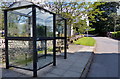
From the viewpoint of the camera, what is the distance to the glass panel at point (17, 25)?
3.67 metres

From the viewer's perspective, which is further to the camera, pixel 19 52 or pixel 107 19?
pixel 107 19

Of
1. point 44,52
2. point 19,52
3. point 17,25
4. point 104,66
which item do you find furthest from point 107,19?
A: point 19,52

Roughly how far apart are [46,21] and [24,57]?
7.08 ft

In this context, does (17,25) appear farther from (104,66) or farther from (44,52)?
(104,66)

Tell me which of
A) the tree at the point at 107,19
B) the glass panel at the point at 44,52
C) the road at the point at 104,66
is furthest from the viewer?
the tree at the point at 107,19

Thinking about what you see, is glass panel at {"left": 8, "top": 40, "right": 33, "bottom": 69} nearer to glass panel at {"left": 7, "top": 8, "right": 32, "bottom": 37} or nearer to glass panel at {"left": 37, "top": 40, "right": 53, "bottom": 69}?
glass panel at {"left": 7, "top": 8, "right": 32, "bottom": 37}

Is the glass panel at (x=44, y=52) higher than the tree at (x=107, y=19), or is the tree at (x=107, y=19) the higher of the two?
the tree at (x=107, y=19)

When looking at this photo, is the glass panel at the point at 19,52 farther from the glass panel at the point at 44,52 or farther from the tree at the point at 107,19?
the tree at the point at 107,19

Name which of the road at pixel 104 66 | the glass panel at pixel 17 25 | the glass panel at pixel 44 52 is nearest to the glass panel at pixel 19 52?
the glass panel at pixel 17 25

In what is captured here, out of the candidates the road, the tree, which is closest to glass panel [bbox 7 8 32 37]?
the road

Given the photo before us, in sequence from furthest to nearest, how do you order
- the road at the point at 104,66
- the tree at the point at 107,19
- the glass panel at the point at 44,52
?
1. the tree at the point at 107,19
2. the glass panel at the point at 44,52
3. the road at the point at 104,66

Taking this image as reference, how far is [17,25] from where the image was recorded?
3801 millimetres

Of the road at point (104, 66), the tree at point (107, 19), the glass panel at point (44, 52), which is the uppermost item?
the tree at point (107, 19)

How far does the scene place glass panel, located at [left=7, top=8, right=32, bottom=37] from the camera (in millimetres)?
3668
